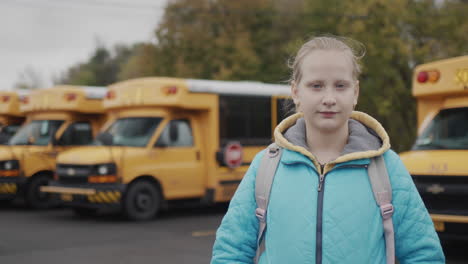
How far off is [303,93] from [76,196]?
1029cm

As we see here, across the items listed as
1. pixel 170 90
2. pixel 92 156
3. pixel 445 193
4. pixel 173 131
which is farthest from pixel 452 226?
pixel 92 156

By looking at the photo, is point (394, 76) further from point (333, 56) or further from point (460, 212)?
point (333, 56)

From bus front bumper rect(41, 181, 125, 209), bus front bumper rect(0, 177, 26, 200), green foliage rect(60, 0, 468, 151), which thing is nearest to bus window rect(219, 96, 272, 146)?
bus front bumper rect(41, 181, 125, 209)

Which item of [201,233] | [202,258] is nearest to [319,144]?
[202,258]

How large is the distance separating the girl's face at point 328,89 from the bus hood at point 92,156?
9920 millimetres

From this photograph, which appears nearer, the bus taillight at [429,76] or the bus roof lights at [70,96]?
the bus taillight at [429,76]

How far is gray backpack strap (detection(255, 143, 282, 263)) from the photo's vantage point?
8.42 feet

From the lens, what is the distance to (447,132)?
870cm

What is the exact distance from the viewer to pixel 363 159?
2.53 m

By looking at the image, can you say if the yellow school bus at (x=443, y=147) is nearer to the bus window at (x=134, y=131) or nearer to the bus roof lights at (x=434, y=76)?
the bus roof lights at (x=434, y=76)

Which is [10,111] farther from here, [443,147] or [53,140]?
[443,147]

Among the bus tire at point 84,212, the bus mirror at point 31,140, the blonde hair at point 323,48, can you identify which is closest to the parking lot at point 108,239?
the bus tire at point 84,212

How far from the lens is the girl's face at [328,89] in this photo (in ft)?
8.31

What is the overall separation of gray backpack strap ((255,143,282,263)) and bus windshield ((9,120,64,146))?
1329cm
